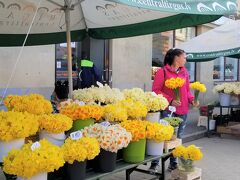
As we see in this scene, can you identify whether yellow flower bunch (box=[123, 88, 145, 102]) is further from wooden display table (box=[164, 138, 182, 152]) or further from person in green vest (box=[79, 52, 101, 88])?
person in green vest (box=[79, 52, 101, 88])

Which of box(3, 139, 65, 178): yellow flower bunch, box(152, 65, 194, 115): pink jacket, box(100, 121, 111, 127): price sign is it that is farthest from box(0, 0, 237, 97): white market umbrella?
box(3, 139, 65, 178): yellow flower bunch

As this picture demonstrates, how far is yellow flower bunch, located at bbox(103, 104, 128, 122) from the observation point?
4008 mm

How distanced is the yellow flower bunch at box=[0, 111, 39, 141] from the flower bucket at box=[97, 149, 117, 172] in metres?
0.71

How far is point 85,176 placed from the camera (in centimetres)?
352

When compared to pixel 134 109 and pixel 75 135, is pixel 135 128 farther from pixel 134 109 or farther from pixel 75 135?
pixel 75 135

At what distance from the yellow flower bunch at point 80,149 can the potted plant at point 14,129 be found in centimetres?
32

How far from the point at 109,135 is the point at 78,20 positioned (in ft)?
8.54

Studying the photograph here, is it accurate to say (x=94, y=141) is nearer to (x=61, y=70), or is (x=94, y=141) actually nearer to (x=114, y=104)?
(x=114, y=104)

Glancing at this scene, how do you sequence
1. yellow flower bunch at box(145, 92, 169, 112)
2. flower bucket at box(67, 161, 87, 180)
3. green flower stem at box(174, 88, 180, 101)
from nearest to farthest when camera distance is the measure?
flower bucket at box(67, 161, 87, 180) < yellow flower bunch at box(145, 92, 169, 112) < green flower stem at box(174, 88, 180, 101)

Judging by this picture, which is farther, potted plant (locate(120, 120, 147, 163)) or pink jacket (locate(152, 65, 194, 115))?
pink jacket (locate(152, 65, 194, 115))

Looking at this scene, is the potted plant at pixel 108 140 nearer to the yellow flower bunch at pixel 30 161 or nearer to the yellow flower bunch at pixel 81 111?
the yellow flower bunch at pixel 81 111

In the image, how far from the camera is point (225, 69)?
1758 centimetres

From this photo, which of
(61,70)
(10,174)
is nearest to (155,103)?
(10,174)

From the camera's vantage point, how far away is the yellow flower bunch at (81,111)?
12.5 ft
